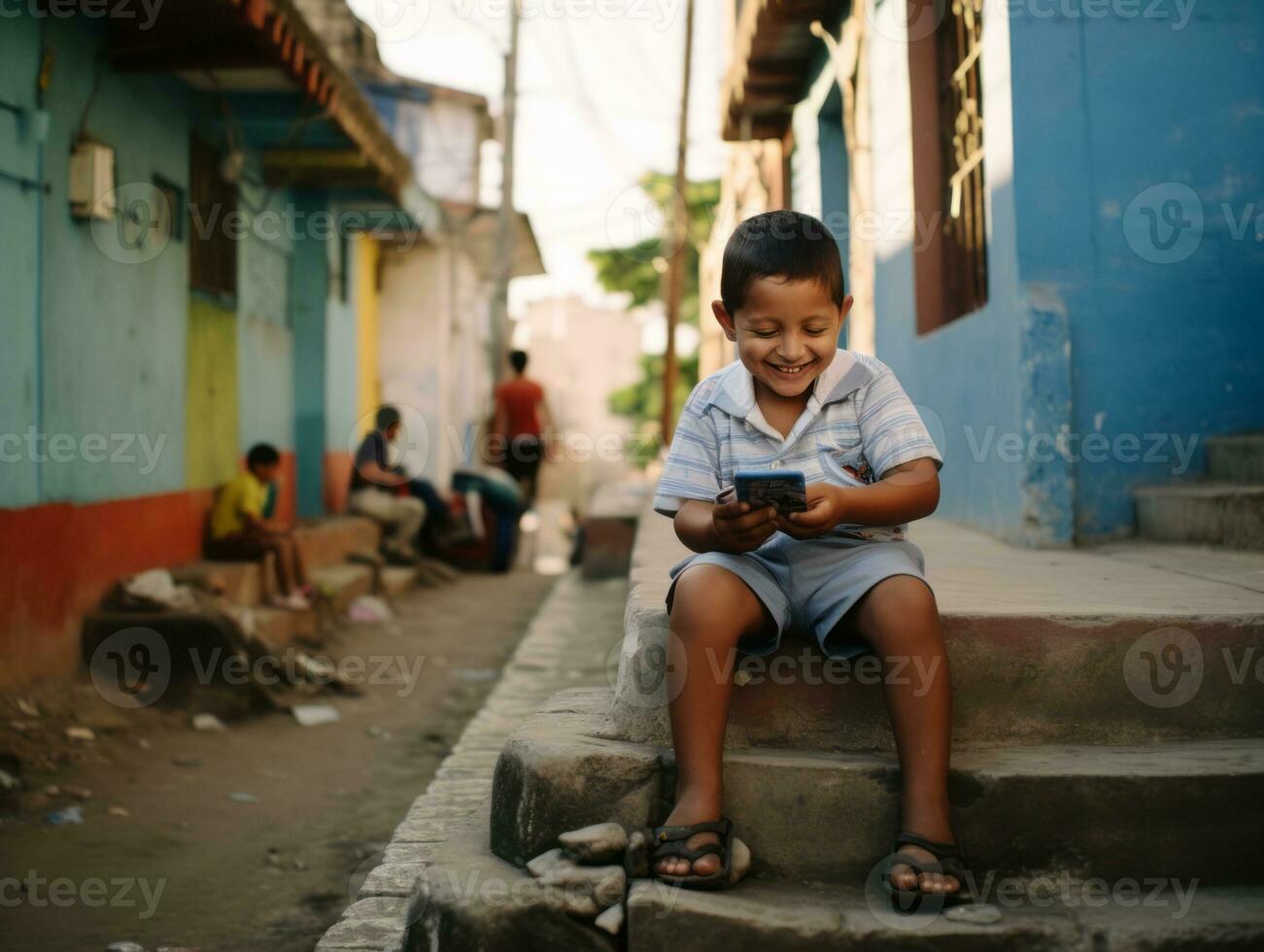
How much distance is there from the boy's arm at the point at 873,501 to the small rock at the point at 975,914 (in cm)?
66

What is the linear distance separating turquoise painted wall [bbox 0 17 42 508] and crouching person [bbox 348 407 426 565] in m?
5.57

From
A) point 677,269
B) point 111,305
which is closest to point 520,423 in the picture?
point 677,269

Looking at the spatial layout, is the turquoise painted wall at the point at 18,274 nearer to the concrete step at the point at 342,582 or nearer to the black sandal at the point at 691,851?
the concrete step at the point at 342,582

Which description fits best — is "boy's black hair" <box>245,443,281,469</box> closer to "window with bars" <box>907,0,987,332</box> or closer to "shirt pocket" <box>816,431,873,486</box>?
"window with bars" <box>907,0,987,332</box>

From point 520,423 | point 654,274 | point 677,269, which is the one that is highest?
point 654,274

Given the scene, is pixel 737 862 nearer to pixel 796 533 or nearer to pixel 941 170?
pixel 796 533

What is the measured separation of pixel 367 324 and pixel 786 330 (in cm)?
Answer: 1183

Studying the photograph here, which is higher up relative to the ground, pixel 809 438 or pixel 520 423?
pixel 520 423

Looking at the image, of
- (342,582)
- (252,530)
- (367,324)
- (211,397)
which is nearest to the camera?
(252,530)

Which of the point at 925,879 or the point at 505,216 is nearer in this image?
the point at 925,879

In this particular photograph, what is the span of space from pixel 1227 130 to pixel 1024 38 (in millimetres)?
797

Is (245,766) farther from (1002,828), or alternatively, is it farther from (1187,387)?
(1187,387)

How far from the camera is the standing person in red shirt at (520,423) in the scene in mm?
12523

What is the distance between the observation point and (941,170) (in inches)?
226
